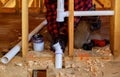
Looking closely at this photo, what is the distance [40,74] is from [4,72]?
0.24 metres

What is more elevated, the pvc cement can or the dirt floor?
the pvc cement can

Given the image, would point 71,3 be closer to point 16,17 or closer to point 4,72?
point 4,72

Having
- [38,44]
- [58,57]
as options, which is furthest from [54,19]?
[58,57]

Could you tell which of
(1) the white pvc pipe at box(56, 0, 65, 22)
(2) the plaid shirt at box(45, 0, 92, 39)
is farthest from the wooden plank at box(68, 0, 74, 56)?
(2) the plaid shirt at box(45, 0, 92, 39)

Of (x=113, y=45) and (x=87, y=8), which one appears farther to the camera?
(x=87, y=8)

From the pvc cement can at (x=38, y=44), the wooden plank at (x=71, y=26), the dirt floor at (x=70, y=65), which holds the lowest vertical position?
the dirt floor at (x=70, y=65)

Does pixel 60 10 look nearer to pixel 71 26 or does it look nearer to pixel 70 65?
pixel 71 26

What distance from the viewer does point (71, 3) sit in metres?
2.04

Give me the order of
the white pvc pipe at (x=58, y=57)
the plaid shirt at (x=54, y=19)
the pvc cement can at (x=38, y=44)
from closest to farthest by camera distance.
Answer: the white pvc pipe at (x=58, y=57) → the pvc cement can at (x=38, y=44) → the plaid shirt at (x=54, y=19)

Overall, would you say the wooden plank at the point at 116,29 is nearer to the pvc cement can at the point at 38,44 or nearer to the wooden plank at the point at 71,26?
the wooden plank at the point at 71,26

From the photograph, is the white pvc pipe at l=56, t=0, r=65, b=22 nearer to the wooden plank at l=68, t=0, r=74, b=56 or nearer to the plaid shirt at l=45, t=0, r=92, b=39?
the wooden plank at l=68, t=0, r=74, b=56

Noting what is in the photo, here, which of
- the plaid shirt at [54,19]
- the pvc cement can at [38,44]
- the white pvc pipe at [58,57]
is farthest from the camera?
the plaid shirt at [54,19]

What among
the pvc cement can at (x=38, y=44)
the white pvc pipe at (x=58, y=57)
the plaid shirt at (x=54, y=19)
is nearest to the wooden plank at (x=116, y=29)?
the plaid shirt at (x=54, y=19)

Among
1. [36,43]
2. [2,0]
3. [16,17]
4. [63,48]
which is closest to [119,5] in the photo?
[63,48]
